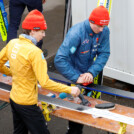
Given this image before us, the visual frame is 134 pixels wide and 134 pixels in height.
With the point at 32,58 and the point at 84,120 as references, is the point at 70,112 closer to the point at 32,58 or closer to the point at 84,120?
the point at 84,120

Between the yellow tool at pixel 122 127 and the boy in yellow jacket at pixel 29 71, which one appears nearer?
the boy in yellow jacket at pixel 29 71

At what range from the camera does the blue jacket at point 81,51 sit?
3.65m

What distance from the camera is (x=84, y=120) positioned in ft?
11.4

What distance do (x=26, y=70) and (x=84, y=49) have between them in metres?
0.90

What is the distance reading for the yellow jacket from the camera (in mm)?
3039

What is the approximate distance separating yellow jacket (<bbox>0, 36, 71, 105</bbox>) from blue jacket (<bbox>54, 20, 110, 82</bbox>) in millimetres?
548

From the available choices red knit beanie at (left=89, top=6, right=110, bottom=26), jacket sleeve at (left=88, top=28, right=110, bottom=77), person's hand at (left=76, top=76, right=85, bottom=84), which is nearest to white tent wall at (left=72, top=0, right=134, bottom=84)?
jacket sleeve at (left=88, top=28, right=110, bottom=77)

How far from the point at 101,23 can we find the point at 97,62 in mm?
597

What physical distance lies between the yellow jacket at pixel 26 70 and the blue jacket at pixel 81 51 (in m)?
0.55

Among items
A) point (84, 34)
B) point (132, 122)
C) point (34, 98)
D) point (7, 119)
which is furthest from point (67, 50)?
point (7, 119)

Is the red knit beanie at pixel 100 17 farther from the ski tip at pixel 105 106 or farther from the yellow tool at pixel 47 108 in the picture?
the yellow tool at pixel 47 108

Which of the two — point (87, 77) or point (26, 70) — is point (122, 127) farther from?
point (26, 70)

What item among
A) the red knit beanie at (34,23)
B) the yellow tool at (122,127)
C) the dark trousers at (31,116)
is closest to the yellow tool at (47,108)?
the dark trousers at (31,116)

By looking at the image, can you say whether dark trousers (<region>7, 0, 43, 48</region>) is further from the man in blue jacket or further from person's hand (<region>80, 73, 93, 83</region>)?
person's hand (<region>80, 73, 93, 83</region>)
